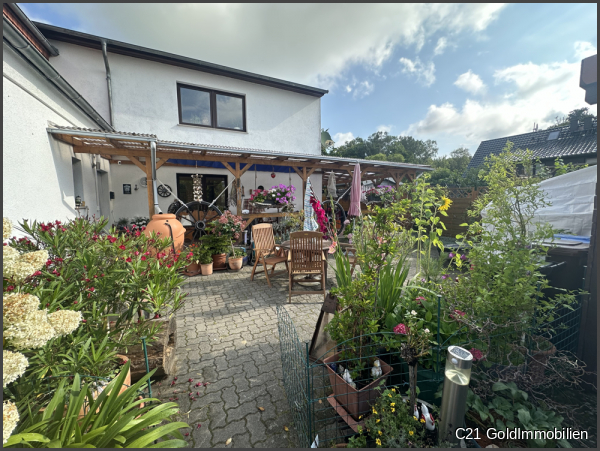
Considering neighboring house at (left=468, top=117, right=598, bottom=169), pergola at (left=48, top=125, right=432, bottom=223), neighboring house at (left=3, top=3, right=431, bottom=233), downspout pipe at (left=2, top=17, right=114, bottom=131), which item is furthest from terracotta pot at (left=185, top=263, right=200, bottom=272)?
neighboring house at (left=468, top=117, right=598, bottom=169)

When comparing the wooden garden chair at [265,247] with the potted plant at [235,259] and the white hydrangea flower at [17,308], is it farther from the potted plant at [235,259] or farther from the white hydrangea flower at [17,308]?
the white hydrangea flower at [17,308]

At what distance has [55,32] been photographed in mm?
6637

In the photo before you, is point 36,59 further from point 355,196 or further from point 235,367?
point 355,196

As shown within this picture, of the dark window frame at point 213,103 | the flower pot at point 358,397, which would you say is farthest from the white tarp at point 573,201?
the dark window frame at point 213,103

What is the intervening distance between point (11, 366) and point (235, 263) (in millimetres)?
5175

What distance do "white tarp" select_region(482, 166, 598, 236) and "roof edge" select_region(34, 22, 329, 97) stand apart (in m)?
8.96

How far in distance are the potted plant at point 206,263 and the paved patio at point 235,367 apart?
113 centimetres

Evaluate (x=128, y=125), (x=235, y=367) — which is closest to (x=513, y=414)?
(x=235, y=367)

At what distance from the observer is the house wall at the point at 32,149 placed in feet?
9.07

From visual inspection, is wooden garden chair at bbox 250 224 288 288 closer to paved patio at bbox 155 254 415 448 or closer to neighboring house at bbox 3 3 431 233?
paved patio at bbox 155 254 415 448

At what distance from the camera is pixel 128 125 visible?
7.57 meters

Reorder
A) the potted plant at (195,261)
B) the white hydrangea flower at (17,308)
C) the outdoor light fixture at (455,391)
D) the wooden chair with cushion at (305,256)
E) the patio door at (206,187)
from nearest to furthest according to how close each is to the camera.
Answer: the white hydrangea flower at (17,308), the outdoor light fixture at (455,391), the wooden chair with cushion at (305,256), the potted plant at (195,261), the patio door at (206,187)

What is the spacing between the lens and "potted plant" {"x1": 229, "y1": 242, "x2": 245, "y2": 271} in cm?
598

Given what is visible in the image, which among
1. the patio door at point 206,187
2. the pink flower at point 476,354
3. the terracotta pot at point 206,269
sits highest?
the patio door at point 206,187
